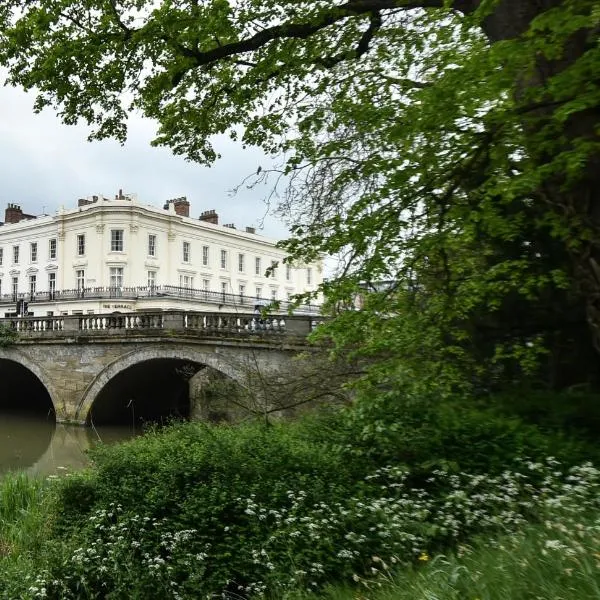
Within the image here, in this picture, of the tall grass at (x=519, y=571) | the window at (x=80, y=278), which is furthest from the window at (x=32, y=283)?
the tall grass at (x=519, y=571)

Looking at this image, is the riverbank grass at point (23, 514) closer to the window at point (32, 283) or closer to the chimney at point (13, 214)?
the window at point (32, 283)

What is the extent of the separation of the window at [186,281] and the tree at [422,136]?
38.0m

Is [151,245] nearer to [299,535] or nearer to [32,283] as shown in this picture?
[32,283]

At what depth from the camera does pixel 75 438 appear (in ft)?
65.2

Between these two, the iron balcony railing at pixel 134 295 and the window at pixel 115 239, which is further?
the window at pixel 115 239

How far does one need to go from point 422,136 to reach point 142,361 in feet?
52.3

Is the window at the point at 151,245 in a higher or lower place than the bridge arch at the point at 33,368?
higher

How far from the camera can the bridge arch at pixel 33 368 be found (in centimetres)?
2216

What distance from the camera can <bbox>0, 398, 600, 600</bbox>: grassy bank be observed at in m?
3.88

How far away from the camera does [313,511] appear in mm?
4477

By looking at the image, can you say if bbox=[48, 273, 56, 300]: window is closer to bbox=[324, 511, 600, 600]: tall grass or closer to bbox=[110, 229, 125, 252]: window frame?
bbox=[110, 229, 125, 252]: window frame

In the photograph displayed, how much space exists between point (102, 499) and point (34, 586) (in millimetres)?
1161

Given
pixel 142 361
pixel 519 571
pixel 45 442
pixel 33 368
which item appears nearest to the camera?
pixel 519 571

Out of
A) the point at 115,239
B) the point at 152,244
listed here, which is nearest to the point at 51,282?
the point at 115,239
